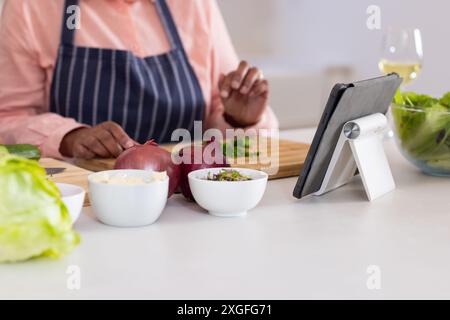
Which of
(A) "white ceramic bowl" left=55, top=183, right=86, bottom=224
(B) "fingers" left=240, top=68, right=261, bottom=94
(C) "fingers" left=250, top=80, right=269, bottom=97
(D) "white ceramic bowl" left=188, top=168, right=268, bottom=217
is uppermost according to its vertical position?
(A) "white ceramic bowl" left=55, top=183, right=86, bottom=224

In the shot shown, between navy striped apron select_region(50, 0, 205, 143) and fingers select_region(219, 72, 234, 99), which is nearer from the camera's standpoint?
fingers select_region(219, 72, 234, 99)

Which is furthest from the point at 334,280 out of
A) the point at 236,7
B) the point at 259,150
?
the point at 236,7

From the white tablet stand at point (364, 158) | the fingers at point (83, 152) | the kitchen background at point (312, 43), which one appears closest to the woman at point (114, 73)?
the fingers at point (83, 152)

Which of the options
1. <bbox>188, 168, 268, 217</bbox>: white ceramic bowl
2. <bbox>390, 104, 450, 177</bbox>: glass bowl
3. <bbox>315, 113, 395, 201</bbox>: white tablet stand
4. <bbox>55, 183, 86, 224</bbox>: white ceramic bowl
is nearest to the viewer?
<bbox>55, 183, 86, 224</bbox>: white ceramic bowl

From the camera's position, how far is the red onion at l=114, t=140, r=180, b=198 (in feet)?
3.83

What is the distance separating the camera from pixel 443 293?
31.9 inches

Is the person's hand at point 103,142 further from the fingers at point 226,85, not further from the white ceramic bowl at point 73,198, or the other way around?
the white ceramic bowl at point 73,198

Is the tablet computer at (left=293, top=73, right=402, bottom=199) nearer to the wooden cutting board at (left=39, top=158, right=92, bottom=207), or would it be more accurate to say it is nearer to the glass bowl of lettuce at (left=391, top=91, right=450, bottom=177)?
the glass bowl of lettuce at (left=391, top=91, right=450, bottom=177)

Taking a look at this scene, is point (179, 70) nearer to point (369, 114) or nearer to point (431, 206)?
point (369, 114)

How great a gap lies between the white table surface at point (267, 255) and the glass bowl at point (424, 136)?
0.46 feet

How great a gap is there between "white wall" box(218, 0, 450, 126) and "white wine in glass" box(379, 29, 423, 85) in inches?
59.6

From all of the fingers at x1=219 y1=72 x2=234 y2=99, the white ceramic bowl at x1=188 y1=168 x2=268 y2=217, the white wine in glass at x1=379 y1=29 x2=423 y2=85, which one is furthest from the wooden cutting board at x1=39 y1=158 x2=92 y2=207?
the white wine in glass at x1=379 y1=29 x2=423 y2=85

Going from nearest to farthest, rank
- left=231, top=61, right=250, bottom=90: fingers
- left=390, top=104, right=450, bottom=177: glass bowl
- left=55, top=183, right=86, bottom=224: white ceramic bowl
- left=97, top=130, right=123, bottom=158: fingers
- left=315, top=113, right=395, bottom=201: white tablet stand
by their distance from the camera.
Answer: left=55, top=183, right=86, bottom=224: white ceramic bowl → left=315, top=113, right=395, bottom=201: white tablet stand → left=390, top=104, right=450, bottom=177: glass bowl → left=97, top=130, right=123, bottom=158: fingers → left=231, top=61, right=250, bottom=90: fingers
